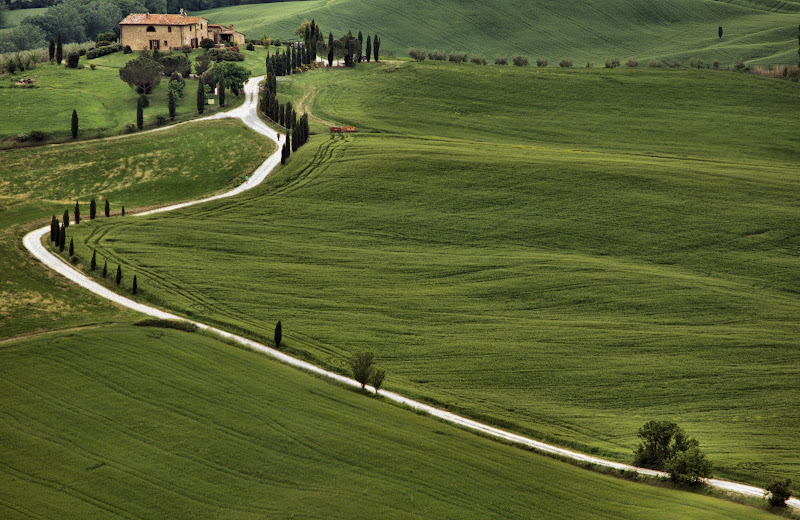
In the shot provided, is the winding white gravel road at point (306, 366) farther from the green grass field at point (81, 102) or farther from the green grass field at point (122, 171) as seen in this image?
the green grass field at point (81, 102)

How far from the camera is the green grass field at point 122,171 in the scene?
96750mm

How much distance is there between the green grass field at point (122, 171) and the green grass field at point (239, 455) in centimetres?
2910

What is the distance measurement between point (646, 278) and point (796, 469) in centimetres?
3108

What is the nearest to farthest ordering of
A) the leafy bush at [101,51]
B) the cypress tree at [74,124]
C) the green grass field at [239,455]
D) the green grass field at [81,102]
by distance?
the green grass field at [239,455] → the cypress tree at [74,124] → the green grass field at [81,102] → the leafy bush at [101,51]

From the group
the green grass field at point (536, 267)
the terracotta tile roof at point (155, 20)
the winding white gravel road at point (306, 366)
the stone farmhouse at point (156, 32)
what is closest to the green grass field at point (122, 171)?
the winding white gravel road at point (306, 366)

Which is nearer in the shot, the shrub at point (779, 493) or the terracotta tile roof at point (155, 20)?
the shrub at point (779, 493)

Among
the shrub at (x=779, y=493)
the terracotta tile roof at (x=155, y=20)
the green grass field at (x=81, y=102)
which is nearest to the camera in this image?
the shrub at (x=779, y=493)

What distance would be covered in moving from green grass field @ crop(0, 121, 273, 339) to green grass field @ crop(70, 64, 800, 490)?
28.4ft

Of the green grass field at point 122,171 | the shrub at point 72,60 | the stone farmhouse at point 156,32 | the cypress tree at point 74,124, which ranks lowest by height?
the green grass field at point 122,171

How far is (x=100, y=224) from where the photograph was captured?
291 ft

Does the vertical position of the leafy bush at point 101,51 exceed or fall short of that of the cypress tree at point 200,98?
it exceeds it

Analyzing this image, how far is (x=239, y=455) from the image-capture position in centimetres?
4659

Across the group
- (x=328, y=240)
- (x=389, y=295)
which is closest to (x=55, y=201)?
(x=328, y=240)

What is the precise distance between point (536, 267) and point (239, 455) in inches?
1708
